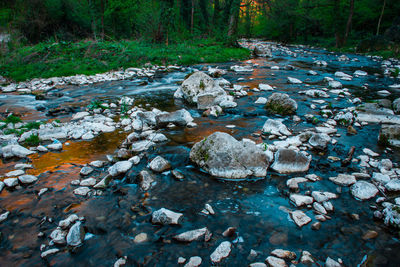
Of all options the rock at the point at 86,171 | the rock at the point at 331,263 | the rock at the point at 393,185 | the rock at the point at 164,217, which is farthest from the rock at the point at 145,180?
the rock at the point at 393,185

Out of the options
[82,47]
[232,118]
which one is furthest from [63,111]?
[82,47]

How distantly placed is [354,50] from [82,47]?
22.3 metres

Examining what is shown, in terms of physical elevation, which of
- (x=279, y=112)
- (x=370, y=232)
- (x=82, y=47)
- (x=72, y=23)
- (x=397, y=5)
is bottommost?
(x=370, y=232)

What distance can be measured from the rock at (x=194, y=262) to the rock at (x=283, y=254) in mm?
726

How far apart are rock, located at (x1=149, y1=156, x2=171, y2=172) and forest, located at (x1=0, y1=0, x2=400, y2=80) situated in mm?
10951

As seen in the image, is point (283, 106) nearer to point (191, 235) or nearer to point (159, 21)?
point (191, 235)

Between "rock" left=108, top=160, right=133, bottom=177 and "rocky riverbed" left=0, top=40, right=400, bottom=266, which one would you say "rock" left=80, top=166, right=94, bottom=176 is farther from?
"rock" left=108, top=160, right=133, bottom=177

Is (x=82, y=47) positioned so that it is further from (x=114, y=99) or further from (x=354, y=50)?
(x=354, y=50)

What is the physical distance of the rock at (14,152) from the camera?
3850 millimetres

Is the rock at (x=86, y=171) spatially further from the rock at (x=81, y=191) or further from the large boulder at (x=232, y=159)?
the large boulder at (x=232, y=159)

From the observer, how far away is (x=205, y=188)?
3.12 meters

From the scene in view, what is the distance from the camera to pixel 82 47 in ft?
45.7

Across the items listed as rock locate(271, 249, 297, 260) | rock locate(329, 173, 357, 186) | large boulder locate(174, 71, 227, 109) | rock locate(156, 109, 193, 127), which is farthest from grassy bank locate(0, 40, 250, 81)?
rock locate(271, 249, 297, 260)

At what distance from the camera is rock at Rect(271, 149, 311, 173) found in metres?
3.41
